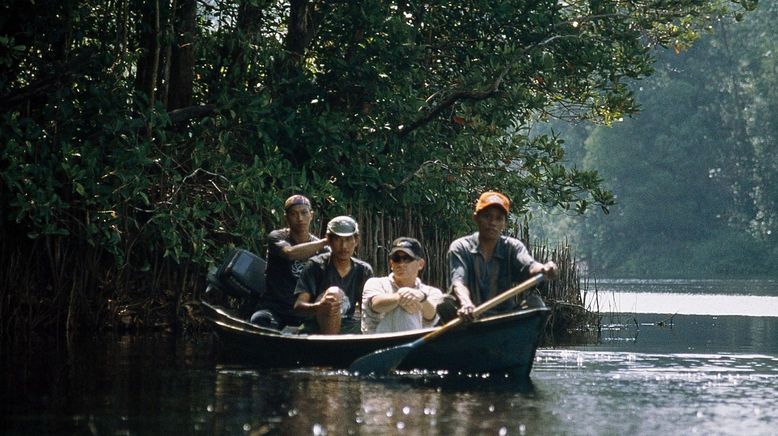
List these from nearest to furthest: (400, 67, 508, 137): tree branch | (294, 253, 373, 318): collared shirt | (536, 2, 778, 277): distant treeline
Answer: (294, 253, 373, 318): collared shirt < (400, 67, 508, 137): tree branch < (536, 2, 778, 277): distant treeline

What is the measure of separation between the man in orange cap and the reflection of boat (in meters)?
0.23

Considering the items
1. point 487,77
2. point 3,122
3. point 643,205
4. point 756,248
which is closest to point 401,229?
point 487,77

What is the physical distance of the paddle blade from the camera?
10.4 metres

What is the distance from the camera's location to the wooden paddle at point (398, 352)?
10047mm

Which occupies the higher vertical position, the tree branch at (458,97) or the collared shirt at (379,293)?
the tree branch at (458,97)

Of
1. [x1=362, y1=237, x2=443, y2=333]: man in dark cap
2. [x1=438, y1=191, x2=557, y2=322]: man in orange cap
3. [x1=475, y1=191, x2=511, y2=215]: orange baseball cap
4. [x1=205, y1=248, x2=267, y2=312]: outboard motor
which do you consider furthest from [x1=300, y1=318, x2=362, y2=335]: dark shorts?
[x1=475, y1=191, x2=511, y2=215]: orange baseball cap

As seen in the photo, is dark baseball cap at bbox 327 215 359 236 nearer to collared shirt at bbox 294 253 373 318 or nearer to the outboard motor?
collared shirt at bbox 294 253 373 318

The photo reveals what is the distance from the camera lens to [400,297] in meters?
10.6

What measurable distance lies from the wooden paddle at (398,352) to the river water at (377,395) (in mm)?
130

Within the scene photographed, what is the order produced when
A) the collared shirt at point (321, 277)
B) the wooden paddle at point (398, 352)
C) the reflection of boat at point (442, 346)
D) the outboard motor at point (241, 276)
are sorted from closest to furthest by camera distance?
the wooden paddle at point (398, 352) < the reflection of boat at point (442, 346) < the collared shirt at point (321, 277) < the outboard motor at point (241, 276)

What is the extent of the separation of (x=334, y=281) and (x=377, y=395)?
187 cm

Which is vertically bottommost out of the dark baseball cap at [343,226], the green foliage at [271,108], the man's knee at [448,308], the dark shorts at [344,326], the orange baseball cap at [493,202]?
the dark shorts at [344,326]

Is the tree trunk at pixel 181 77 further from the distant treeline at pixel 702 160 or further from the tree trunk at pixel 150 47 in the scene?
the distant treeline at pixel 702 160

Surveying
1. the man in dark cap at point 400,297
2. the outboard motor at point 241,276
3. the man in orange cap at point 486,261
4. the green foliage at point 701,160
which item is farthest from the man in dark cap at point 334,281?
the green foliage at point 701,160
